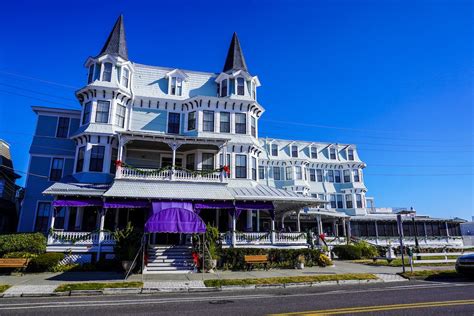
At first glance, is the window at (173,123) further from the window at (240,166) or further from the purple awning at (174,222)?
the purple awning at (174,222)

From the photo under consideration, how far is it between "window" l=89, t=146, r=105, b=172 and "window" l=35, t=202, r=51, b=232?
5.42 metres

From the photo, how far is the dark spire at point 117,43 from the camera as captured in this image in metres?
26.1

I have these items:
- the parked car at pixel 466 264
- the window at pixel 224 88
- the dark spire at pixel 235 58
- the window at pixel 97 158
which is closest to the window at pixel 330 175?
the dark spire at pixel 235 58

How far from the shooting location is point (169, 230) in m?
16.7

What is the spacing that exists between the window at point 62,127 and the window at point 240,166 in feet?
50.4

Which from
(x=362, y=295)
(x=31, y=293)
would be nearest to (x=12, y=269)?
(x=31, y=293)

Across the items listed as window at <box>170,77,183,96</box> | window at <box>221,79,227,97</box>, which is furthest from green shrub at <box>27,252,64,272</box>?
window at <box>221,79,227,97</box>

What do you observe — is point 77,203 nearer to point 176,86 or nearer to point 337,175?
point 176,86

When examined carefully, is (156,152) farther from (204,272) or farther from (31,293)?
→ (31,293)

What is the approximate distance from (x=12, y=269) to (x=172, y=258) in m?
8.84

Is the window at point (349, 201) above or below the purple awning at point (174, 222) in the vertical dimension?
above

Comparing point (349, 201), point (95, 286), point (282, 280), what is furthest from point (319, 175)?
point (95, 286)

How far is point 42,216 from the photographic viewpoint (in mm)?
24203

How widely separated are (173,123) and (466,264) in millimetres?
22739
